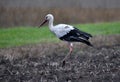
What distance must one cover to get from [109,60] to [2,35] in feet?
23.1

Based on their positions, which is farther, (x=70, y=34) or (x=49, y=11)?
(x=49, y=11)

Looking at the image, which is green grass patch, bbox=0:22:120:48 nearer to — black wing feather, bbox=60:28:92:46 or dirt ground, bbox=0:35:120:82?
dirt ground, bbox=0:35:120:82

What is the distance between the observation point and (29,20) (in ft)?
73.8

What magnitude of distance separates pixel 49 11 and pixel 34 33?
3.46 m

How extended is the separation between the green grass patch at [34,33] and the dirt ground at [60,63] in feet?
4.59

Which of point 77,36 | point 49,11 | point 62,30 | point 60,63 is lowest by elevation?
point 60,63

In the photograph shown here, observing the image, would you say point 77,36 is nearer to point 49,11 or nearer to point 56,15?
point 56,15

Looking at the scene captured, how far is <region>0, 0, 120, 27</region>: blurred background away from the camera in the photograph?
22156 mm

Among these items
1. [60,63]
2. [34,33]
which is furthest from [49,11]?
[60,63]

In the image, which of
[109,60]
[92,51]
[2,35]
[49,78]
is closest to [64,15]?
[2,35]

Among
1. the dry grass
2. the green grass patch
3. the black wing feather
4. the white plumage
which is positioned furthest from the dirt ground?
the dry grass

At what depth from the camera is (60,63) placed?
12.5m

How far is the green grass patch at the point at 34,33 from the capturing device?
17442mm

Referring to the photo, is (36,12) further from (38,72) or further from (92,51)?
(38,72)
